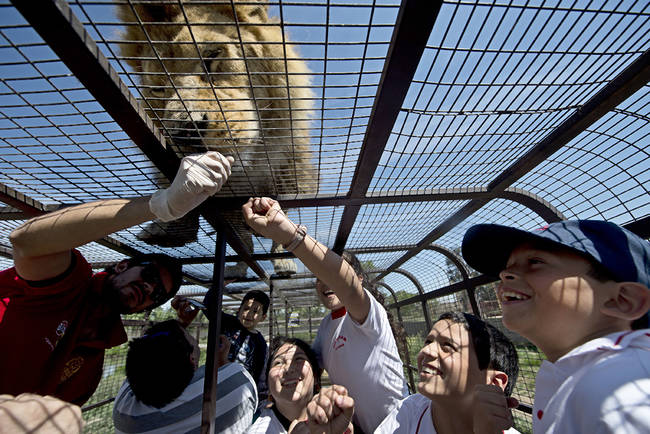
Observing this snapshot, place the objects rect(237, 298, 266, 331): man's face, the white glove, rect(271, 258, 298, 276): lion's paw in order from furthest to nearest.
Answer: rect(271, 258, 298, 276): lion's paw
rect(237, 298, 266, 331): man's face
the white glove

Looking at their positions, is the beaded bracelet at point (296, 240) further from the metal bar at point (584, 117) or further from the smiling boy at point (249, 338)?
the smiling boy at point (249, 338)

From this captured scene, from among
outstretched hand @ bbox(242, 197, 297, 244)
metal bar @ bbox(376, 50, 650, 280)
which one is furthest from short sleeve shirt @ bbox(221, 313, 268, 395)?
metal bar @ bbox(376, 50, 650, 280)

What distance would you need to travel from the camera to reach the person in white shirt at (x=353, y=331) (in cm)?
121

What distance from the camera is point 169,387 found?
1.38 meters

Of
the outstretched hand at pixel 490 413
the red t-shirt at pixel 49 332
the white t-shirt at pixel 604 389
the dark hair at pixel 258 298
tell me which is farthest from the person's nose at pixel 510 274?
the dark hair at pixel 258 298

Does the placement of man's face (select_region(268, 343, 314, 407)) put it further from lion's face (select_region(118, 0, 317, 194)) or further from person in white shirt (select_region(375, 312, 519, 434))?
lion's face (select_region(118, 0, 317, 194))

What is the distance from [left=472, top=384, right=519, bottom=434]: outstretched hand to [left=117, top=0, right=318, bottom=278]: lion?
1.11 metres

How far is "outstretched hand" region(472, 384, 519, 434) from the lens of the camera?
876mm

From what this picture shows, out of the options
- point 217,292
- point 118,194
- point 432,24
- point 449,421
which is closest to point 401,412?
point 449,421

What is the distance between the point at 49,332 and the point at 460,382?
1.55 metres

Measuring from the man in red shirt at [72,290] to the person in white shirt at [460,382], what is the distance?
103cm

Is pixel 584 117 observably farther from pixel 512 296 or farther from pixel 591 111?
pixel 512 296

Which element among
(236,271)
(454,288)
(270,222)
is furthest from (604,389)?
(236,271)

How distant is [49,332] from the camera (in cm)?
117
